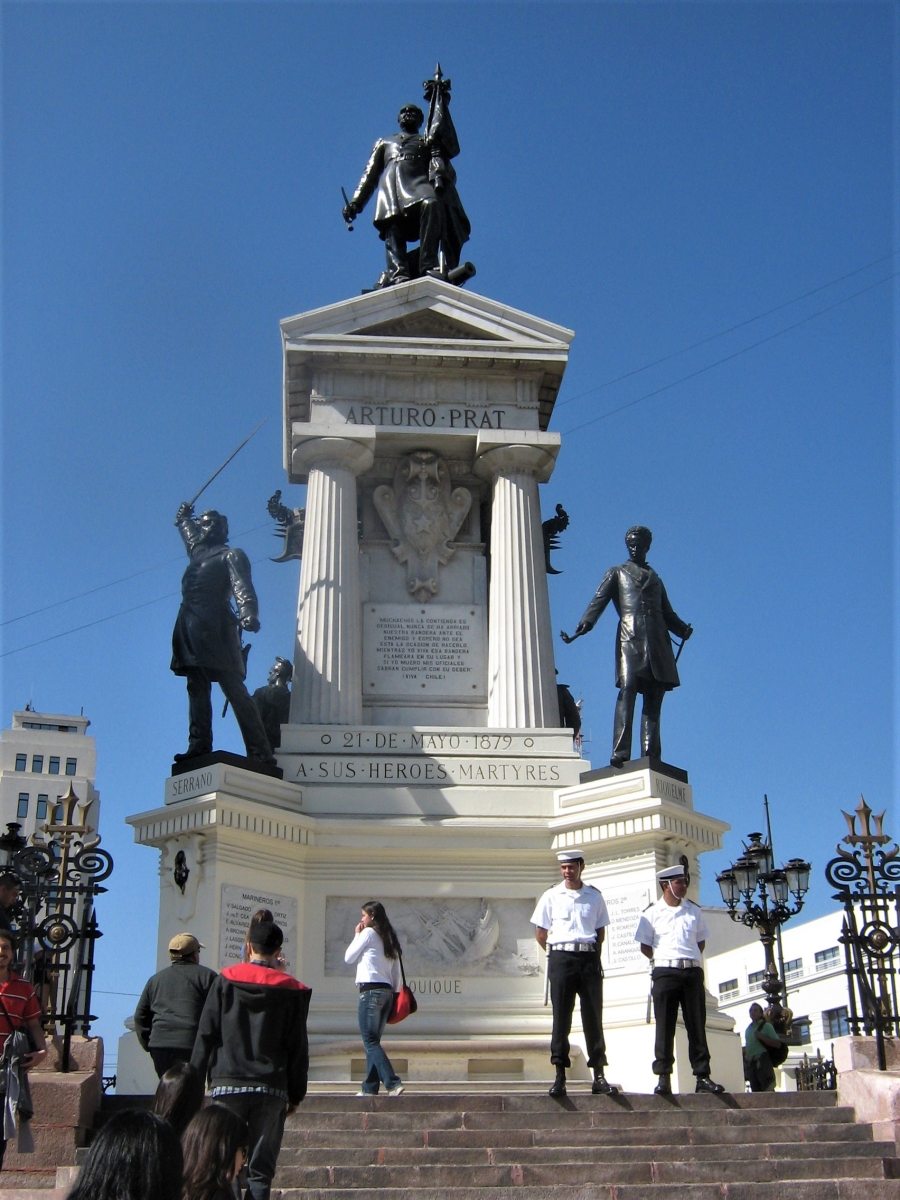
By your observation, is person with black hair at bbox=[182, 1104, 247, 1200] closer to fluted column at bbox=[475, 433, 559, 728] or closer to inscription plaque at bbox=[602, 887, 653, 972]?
inscription plaque at bbox=[602, 887, 653, 972]

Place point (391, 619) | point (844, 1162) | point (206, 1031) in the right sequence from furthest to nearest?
point (391, 619) < point (844, 1162) < point (206, 1031)

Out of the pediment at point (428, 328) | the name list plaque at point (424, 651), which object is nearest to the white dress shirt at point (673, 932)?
the name list plaque at point (424, 651)

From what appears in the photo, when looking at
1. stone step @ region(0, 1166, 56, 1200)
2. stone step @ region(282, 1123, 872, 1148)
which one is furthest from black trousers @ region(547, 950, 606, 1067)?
stone step @ region(0, 1166, 56, 1200)

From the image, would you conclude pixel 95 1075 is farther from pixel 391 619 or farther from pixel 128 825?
pixel 391 619

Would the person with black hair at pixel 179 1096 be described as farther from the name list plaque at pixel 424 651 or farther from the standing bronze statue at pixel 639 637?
the name list plaque at pixel 424 651

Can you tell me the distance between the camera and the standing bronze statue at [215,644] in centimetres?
1590

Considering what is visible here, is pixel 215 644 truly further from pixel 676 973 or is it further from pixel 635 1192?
pixel 635 1192

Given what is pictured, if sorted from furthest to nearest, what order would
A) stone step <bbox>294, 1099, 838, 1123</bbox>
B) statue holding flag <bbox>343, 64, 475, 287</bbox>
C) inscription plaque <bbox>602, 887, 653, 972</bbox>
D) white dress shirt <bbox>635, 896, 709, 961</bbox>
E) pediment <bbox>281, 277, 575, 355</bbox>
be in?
1. statue holding flag <bbox>343, 64, 475, 287</bbox>
2. pediment <bbox>281, 277, 575, 355</bbox>
3. inscription plaque <bbox>602, 887, 653, 972</bbox>
4. white dress shirt <bbox>635, 896, 709, 961</bbox>
5. stone step <bbox>294, 1099, 838, 1123</bbox>

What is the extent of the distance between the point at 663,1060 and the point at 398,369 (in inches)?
410

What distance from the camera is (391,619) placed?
1814 cm

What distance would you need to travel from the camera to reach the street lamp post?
19.0 metres

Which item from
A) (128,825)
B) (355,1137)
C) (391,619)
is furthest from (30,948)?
(391,619)

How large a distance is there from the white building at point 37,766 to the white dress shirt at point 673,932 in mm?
94463

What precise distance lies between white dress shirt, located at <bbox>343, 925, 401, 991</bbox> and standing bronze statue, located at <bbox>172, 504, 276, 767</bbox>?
500 cm
